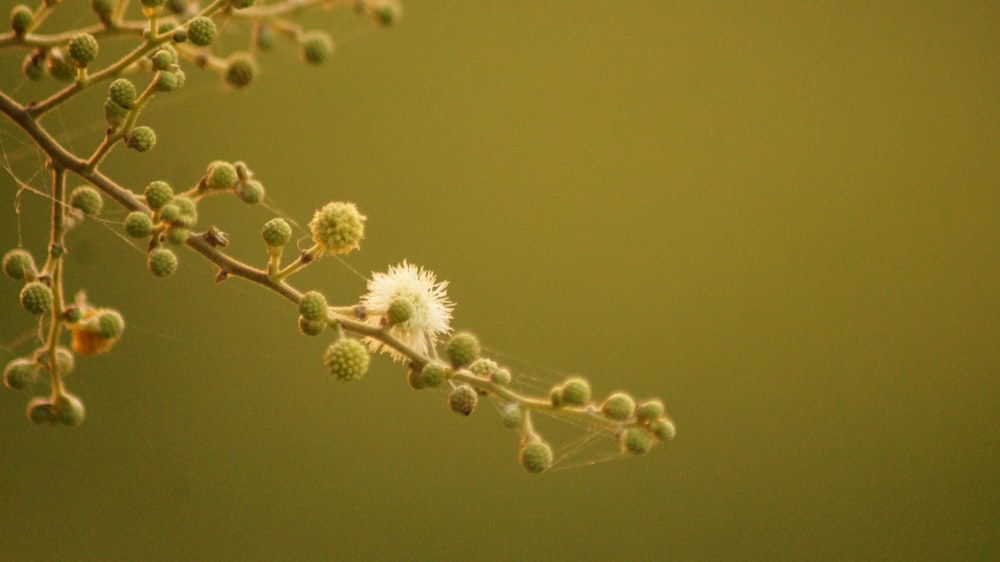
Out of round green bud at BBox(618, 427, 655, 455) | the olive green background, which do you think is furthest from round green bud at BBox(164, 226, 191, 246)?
the olive green background

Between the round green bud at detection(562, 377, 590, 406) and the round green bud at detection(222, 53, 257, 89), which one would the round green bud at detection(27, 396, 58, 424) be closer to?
the round green bud at detection(222, 53, 257, 89)

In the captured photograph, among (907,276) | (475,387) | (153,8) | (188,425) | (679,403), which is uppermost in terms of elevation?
(907,276)

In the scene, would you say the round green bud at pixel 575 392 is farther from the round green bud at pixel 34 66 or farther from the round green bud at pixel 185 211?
the round green bud at pixel 34 66

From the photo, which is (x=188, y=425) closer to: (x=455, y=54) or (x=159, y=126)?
(x=159, y=126)

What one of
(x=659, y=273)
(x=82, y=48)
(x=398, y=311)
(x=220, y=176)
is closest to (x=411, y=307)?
(x=398, y=311)

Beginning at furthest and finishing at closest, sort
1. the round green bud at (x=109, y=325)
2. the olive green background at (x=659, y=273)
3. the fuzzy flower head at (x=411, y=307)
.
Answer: the olive green background at (x=659, y=273)
the fuzzy flower head at (x=411, y=307)
the round green bud at (x=109, y=325)

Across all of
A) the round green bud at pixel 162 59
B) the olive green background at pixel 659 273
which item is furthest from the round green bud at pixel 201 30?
the olive green background at pixel 659 273

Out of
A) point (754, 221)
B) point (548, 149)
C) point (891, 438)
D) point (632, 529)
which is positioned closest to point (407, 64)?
point (548, 149)
